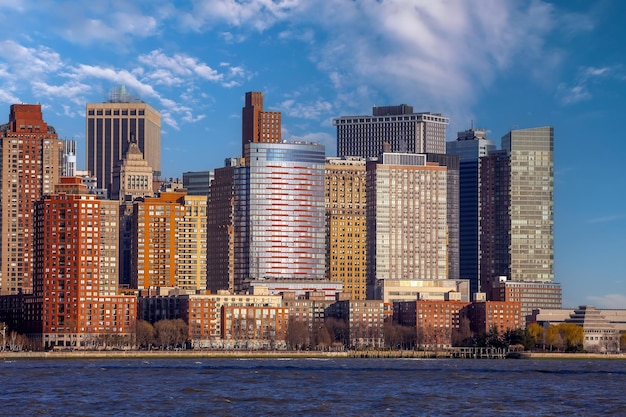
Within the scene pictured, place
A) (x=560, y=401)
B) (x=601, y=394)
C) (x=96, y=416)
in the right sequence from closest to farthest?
(x=96, y=416) < (x=560, y=401) < (x=601, y=394)

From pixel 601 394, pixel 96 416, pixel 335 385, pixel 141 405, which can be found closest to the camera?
pixel 96 416

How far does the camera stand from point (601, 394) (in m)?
185

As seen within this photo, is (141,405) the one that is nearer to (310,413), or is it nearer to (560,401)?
(310,413)

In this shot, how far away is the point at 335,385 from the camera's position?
19762 cm

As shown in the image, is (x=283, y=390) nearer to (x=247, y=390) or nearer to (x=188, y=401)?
(x=247, y=390)

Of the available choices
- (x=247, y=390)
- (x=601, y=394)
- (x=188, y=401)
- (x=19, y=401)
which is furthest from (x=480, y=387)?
(x=19, y=401)

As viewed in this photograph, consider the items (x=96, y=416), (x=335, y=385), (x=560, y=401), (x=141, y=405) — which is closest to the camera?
(x=96, y=416)

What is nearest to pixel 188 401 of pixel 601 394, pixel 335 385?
pixel 335 385

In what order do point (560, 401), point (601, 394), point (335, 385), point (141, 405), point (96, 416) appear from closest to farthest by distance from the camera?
1. point (96, 416)
2. point (141, 405)
3. point (560, 401)
4. point (601, 394)
5. point (335, 385)

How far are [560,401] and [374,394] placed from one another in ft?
70.8

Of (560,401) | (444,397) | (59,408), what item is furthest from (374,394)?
(59,408)

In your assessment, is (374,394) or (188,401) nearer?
(188,401)

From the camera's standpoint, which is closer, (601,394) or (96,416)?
(96,416)

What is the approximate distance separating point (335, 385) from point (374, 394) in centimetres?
1936
